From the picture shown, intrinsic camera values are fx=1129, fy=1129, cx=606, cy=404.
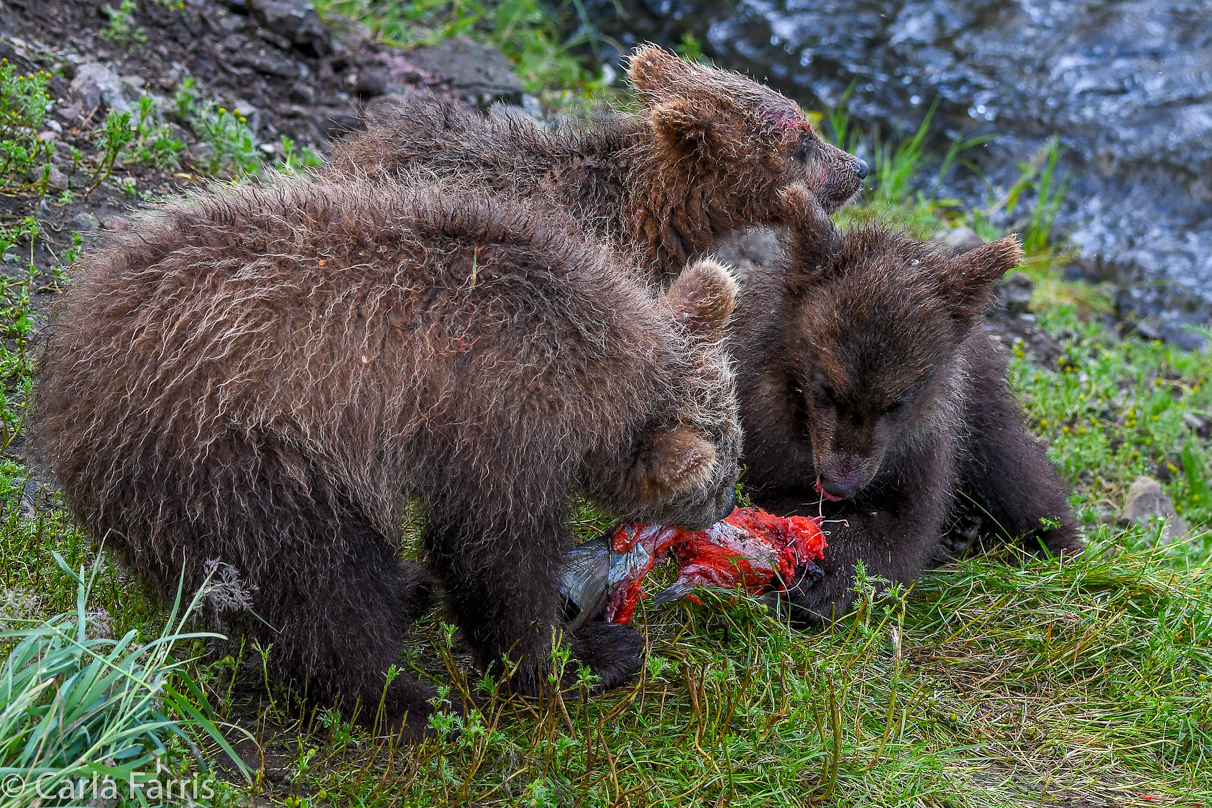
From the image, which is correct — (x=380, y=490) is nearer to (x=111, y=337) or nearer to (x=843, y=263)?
(x=111, y=337)

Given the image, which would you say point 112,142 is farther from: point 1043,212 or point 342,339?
point 1043,212

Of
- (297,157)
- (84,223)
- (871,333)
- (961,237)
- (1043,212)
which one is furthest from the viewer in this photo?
(1043,212)

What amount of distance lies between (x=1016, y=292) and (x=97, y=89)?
7142 millimetres

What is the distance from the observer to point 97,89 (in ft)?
24.2

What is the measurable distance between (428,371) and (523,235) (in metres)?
0.73

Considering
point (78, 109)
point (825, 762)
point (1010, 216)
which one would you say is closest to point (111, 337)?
point (825, 762)

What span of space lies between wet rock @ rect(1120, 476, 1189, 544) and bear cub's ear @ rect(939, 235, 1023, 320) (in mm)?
2562

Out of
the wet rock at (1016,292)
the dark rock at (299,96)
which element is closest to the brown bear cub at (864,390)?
the wet rock at (1016,292)

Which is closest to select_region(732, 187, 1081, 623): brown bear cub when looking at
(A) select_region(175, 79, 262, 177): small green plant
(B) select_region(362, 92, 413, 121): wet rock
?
(B) select_region(362, 92, 413, 121): wet rock

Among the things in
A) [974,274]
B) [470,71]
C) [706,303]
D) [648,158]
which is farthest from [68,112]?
[974,274]

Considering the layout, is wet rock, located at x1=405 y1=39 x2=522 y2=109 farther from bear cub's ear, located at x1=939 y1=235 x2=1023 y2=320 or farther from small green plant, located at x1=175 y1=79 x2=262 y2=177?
bear cub's ear, located at x1=939 y1=235 x2=1023 y2=320

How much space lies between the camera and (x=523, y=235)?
14.2ft

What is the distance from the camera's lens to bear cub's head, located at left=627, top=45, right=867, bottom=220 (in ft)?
21.6

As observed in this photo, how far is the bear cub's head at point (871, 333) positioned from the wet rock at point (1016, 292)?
4147mm
